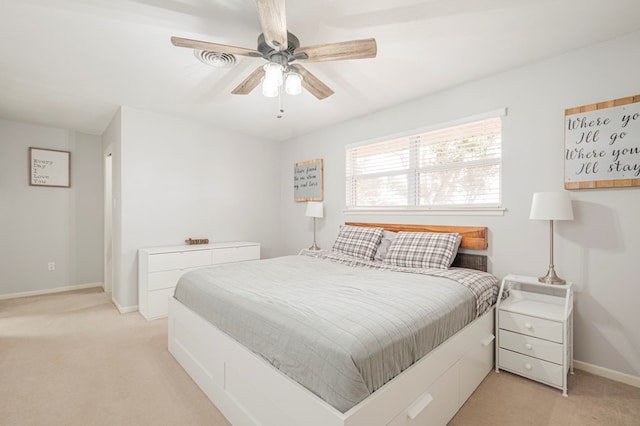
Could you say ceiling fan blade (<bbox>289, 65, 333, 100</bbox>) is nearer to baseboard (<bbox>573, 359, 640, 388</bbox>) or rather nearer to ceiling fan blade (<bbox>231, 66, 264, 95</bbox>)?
ceiling fan blade (<bbox>231, 66, 264, 95</bbox>)

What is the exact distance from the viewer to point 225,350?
5.65 ft

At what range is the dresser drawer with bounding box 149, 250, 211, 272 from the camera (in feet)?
10.8

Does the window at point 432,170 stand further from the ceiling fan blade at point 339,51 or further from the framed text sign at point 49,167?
the framed text sign at point 49,167

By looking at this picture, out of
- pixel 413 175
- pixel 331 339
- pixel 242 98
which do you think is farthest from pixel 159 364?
pixel 413 175

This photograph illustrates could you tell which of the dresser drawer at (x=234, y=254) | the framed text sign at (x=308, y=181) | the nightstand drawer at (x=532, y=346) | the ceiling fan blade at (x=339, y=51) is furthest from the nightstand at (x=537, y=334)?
the dresser drawer at (x=234, y=254)

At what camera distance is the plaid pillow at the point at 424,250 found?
8.64ft

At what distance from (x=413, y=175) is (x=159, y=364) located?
117 inches

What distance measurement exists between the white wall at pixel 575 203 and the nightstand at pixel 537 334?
20 cm

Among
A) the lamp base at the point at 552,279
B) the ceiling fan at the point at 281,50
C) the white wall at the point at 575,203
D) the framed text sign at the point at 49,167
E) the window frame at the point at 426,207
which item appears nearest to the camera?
the ceiling fan at the point at 281,50

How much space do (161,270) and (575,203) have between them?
3.99 metres

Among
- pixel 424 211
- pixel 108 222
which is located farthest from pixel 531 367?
pixel 108 222

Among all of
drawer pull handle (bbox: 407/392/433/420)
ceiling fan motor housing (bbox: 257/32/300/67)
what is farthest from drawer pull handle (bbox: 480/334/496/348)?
ceiling fan motor housing (bbox: 257/32/300/67)

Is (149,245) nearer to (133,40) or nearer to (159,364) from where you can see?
(159,364)

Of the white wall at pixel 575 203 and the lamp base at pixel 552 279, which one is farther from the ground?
the white wall at pixel 575 203
